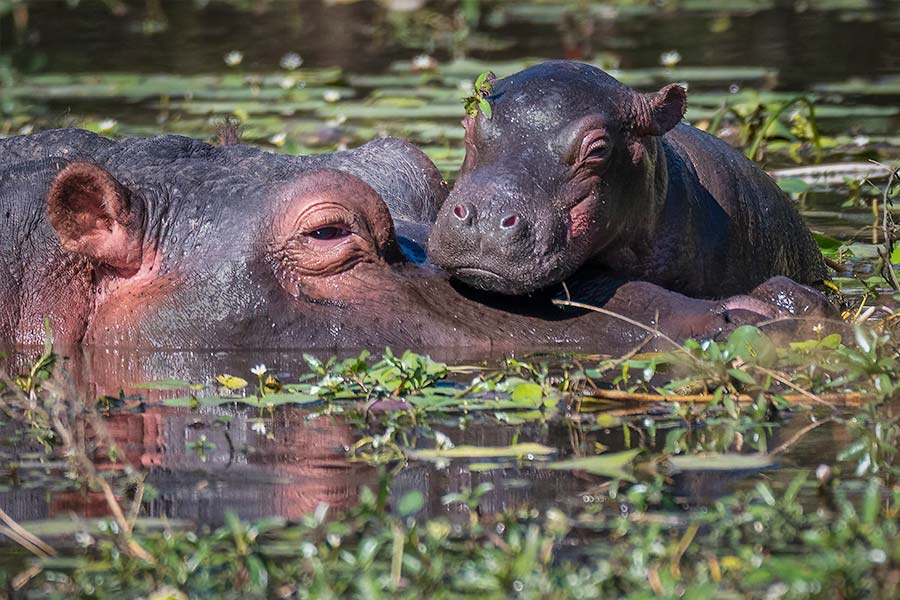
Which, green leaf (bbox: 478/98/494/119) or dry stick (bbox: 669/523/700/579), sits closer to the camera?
dry stick (bbox: 669/523/700/579)

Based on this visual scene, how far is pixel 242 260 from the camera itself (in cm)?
635

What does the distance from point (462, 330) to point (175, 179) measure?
1244mm

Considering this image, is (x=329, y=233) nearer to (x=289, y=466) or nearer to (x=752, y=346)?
(x=752, y=346)

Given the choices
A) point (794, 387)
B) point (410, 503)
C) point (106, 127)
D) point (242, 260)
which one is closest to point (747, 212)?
point (242, 260)

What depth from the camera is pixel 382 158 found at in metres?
7.49

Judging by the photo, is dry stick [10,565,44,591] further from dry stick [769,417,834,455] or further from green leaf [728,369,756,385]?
green leaf [728,369,756,385]

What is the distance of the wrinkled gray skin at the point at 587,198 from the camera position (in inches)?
236

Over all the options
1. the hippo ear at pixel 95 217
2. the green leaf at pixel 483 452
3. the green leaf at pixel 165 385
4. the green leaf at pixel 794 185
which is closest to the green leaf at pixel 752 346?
the green leaf at pixel 483 452

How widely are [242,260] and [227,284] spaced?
10 cm

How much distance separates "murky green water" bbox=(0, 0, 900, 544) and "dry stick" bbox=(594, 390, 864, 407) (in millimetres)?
234

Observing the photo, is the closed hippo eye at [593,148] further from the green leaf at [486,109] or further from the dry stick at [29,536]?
the dry stick at [29,536]

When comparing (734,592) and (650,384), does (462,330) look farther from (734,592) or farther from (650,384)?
(734,592)

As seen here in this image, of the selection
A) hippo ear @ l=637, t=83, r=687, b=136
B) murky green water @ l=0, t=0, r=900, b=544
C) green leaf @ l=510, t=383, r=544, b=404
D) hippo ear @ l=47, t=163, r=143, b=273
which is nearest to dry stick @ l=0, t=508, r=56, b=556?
murky green water @ l=0, t=0, r=900, b=544

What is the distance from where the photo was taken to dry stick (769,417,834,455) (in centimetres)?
477
